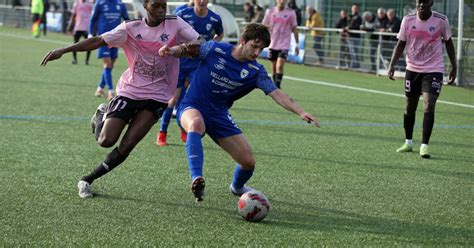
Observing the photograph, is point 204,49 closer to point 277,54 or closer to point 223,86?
point 223,86

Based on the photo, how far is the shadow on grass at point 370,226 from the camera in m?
6.12

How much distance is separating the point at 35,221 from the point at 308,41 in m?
22.5

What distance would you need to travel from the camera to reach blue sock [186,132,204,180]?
658 centimetres

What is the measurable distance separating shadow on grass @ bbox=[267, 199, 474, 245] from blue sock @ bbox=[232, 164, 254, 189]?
0.44 metres

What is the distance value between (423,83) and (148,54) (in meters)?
4.62

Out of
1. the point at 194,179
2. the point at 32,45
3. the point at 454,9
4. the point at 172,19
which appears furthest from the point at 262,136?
the point at 32,45

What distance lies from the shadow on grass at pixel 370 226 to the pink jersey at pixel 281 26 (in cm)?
1191

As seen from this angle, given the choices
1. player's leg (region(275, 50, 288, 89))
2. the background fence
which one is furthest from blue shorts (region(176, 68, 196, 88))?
the background fence

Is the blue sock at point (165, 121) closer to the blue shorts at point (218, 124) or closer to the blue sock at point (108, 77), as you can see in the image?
the blue shorts at point (218, 124)

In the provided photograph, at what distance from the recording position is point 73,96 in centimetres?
1595

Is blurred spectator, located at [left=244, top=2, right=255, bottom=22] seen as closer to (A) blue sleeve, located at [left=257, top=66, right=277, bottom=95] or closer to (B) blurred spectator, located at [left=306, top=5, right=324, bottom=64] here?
(B) blurred spectator, located at [left=306, top=5, right=324, bottom=64]

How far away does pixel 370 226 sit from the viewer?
254 inches

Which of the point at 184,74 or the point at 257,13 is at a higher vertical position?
the point at 184,74

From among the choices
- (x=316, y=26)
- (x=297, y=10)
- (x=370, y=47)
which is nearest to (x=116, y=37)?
(x=370, y=47)
